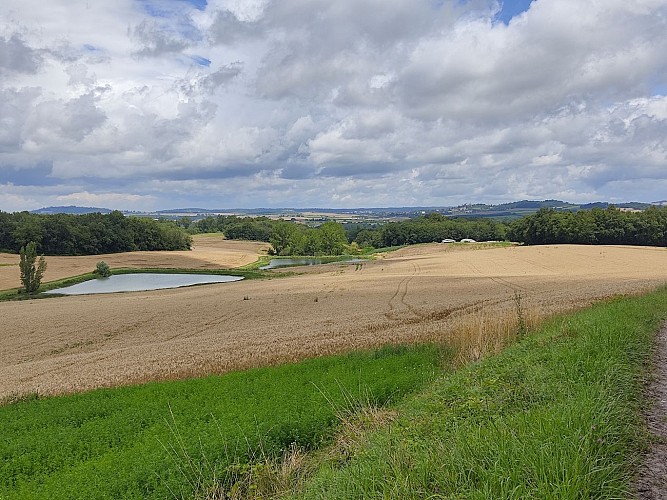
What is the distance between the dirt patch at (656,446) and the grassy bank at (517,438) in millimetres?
146

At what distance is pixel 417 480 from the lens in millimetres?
5855

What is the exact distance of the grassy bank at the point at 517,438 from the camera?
208 inches

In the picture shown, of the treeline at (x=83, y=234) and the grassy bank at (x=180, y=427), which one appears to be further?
the treeline at (x=83, y=234)

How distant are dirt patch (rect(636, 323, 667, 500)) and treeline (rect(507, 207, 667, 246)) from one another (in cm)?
11714

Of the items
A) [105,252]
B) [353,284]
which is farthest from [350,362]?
[105,252]

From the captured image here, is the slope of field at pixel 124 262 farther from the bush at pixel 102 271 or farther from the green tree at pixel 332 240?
the green tree at pixel 332 240

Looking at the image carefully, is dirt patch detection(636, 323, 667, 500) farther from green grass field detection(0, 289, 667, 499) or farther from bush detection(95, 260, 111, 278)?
bush detection(95, 260, 111, 278)

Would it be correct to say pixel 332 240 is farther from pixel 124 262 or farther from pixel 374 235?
pixel 124 262

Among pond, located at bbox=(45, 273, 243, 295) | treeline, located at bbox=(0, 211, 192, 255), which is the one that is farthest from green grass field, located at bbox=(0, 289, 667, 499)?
treeline, located at bbox=(0, 211, 192, 255)

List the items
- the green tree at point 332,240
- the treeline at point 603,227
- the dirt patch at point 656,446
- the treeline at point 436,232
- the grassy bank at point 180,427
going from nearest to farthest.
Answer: the dirt patch at point 656,446
the grassy bank at point 180,427
the treeline at point 603,227
the green tree at point 332,240
the treeline at point 436,232

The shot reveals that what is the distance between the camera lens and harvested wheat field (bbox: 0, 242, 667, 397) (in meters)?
18.8

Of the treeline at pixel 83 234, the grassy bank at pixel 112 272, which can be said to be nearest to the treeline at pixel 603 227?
the grassy bank at pixel 112 272

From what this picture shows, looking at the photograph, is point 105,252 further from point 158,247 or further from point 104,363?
point 104,363

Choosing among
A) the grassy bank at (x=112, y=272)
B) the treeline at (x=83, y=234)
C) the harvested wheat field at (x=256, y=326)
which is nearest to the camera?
the harvested wheat field at (x=256, y=326)
